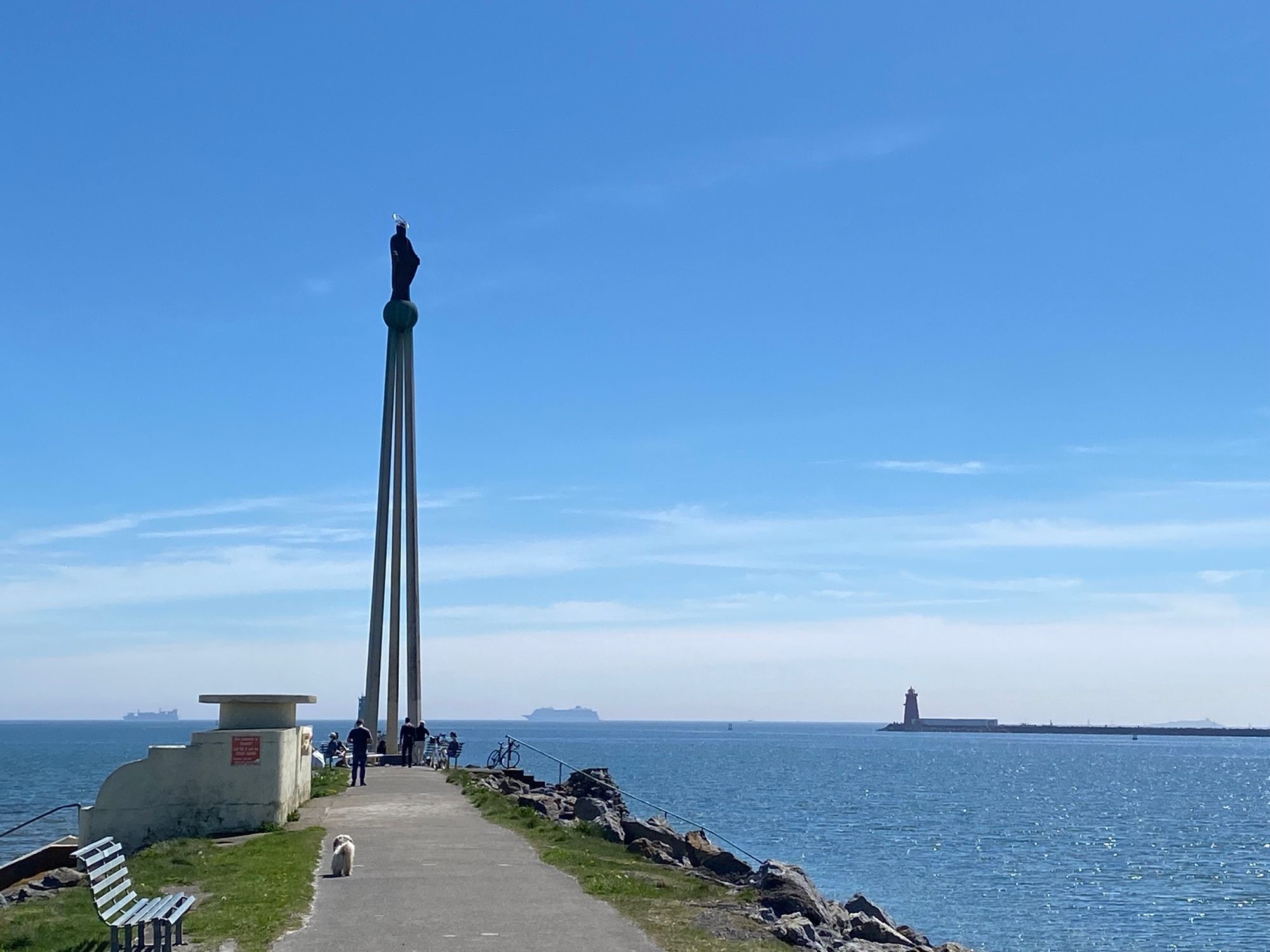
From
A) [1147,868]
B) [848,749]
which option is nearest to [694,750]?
[848,749]

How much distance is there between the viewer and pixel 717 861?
2072 cm

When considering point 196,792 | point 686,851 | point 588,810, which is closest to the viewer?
point 196,792

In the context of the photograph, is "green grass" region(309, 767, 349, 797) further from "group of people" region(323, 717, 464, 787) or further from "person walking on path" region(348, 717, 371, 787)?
"group of people" region(323, 717, 464, 787)

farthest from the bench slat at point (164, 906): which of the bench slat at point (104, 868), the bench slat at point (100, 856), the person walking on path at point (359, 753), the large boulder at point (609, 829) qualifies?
the person walking on path at point (359, 753)

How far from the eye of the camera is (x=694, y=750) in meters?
162

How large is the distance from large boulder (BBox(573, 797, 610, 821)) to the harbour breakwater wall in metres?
0.02

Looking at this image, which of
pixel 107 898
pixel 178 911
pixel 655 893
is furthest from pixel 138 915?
pixel 655 893

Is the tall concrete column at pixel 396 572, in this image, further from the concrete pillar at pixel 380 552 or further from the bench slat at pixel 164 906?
the bench slat at pixel 164 906

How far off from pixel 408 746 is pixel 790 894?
945 inches

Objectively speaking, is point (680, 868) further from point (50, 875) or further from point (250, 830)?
point (50, 875)

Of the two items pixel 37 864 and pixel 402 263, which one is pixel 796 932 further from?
pixel 402 263

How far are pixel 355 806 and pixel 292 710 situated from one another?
3.04m

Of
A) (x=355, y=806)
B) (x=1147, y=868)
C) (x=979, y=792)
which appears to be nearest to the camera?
(x=355, y=806)

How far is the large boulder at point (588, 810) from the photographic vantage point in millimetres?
25297
